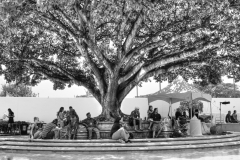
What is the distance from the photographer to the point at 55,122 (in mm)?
12867

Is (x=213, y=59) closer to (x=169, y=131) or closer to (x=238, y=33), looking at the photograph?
(x=238, y=33)

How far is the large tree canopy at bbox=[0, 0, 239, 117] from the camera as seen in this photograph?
11.8 metres

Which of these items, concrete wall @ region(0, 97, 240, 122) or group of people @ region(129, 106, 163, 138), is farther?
concrete wall @ region(0, 97, 240, 122)

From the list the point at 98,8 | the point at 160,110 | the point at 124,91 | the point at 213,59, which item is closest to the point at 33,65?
the point at 124,91

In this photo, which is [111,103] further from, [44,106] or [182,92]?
[44,106]

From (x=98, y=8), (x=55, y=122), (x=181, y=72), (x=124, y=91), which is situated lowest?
(x=55, y=122)

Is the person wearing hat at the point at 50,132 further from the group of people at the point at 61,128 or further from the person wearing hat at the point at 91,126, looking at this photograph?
the person wearing hat at the point at 91,126

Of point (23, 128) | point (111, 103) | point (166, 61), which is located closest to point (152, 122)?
point (111, 103)

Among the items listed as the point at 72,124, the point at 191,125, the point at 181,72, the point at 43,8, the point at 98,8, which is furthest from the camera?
the point at 181,72

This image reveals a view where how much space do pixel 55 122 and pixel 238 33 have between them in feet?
29.6

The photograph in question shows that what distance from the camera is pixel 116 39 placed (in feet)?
53.9

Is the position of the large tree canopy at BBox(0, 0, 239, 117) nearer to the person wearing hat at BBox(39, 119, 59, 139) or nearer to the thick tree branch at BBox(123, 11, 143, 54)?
the thick tree branch at BBox(123, 11, 143, 54)

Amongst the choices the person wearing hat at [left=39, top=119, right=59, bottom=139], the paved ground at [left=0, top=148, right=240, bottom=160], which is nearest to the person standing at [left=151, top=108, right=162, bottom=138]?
the paved ground at [left=0, top=148, right=240, bottom=160]

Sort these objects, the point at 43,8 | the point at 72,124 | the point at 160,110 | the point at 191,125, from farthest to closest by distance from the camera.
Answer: the point at 160,110, the point at 191,125, the point at 72,124, the point at 43,8
